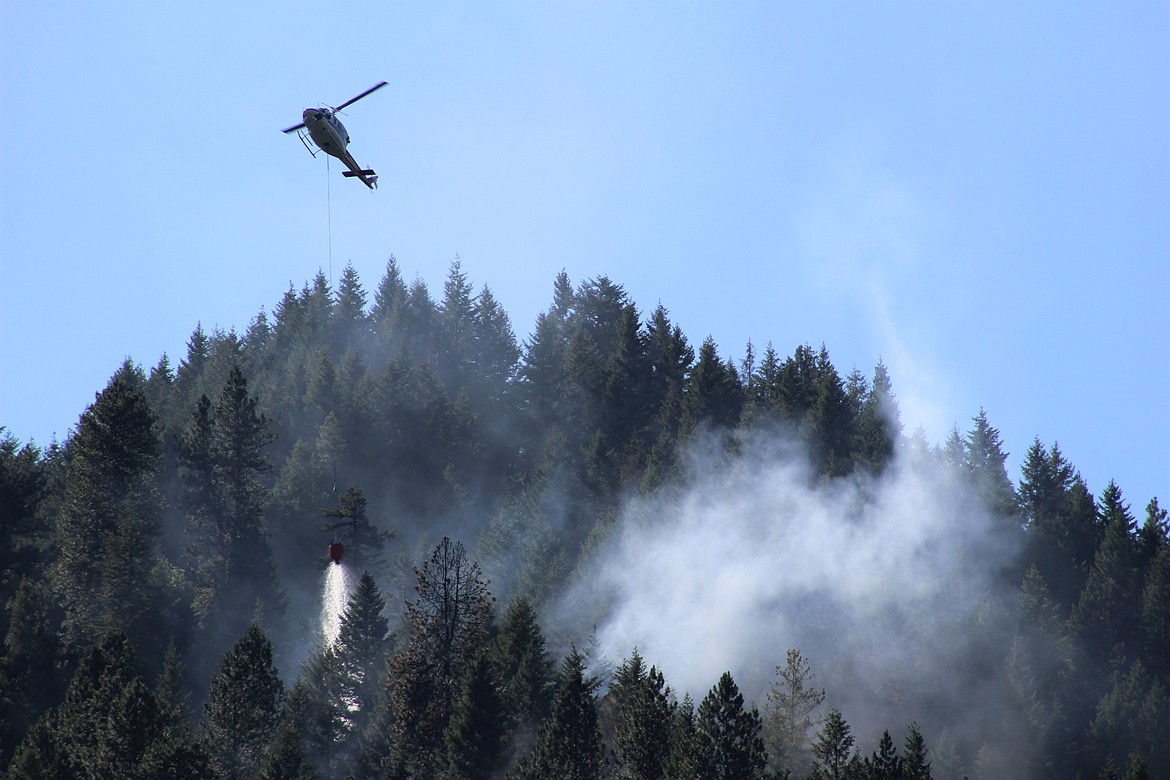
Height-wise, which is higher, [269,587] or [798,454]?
[798,454]

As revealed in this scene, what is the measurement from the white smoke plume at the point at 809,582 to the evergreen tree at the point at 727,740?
98.9 ft

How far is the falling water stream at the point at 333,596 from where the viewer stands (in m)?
90.5

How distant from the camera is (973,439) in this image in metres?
126

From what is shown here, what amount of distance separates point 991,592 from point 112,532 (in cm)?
5418

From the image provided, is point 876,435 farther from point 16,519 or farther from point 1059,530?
point 16,519

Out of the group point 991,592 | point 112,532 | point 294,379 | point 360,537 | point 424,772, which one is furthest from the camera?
point 294,379

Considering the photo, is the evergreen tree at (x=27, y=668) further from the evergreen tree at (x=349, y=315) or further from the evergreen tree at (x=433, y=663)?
the evergreen tree at (x=349, y=315)

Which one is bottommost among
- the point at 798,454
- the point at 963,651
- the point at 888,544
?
the point at 963,651

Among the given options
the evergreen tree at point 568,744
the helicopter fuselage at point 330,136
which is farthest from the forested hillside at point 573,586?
the helicopter fuselage at point 330,136

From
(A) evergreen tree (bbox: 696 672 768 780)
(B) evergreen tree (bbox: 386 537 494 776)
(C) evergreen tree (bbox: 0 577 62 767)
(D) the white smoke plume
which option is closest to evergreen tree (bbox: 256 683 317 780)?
(B) evergreen tree (bbox: 386 537 494 776)

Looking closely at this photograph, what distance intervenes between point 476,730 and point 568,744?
4.15 m

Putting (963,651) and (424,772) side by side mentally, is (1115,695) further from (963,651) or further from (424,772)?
(424,772)

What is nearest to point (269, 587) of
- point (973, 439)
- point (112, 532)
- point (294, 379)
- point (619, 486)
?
point (112, 532)

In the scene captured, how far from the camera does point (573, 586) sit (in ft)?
317
